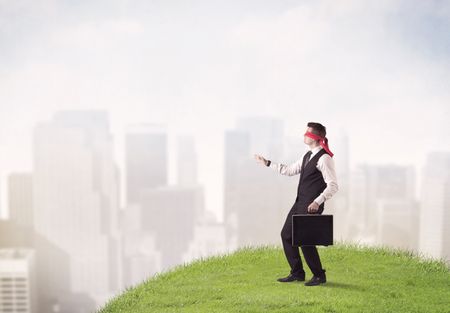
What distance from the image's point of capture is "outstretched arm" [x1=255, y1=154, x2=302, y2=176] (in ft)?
16.3

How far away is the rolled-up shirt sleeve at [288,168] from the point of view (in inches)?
195

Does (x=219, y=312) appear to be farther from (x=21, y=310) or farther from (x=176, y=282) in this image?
(x=21, y=310)

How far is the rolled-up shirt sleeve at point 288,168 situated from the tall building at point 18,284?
163 inches

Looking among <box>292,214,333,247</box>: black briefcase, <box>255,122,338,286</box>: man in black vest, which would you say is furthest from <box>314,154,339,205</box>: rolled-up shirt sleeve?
<box>292,214,333,247</box>: black briefcase

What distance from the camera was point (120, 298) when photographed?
5457 mm

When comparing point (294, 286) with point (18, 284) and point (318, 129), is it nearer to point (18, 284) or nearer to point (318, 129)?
point (318, 129)

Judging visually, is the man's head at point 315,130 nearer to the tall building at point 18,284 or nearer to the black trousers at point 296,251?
the black trousers at point 296,251

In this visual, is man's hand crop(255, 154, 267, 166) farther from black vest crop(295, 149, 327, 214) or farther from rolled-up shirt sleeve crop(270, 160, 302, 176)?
black vest crop(295, 149, 327, 214)

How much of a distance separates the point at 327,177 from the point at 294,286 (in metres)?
1.00

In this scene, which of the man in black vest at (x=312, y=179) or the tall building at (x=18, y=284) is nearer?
the man in black vest at (x=312, y=179)

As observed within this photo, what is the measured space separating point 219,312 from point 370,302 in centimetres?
118

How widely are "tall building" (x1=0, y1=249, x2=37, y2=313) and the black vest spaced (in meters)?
4.31

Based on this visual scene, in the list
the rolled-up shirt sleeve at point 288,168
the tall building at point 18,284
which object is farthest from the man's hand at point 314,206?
the tall building at point 18,284

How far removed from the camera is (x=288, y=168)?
4.98 meters
